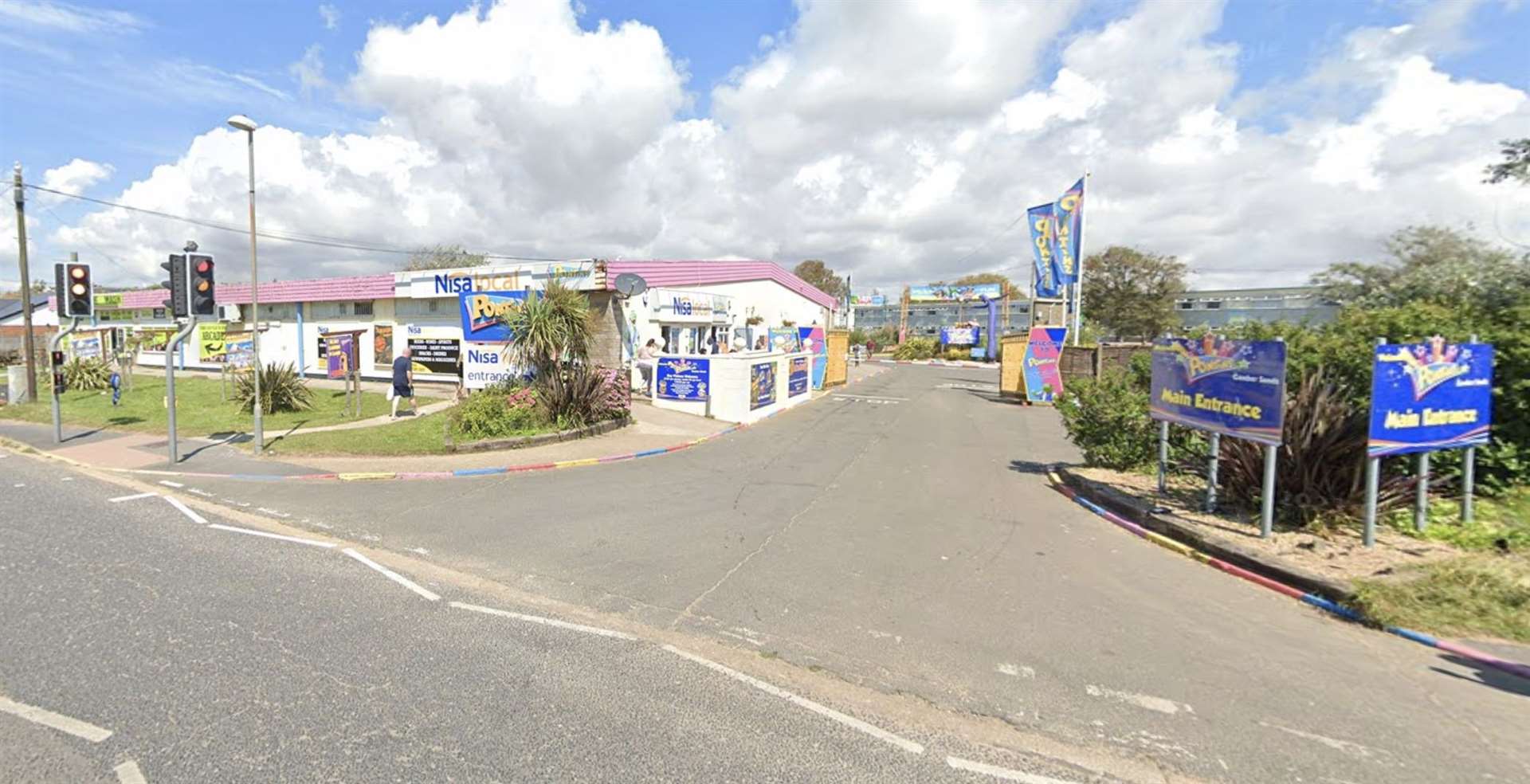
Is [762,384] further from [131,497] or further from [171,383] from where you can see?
[131,497]

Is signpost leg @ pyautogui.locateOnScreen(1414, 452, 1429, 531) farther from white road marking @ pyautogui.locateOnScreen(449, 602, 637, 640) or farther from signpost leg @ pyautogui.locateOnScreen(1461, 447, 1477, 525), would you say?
white road marking @ pyautogui.locateOnScreen(449, 602, 637, 640)

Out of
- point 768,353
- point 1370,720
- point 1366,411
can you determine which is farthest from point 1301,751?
point 768,353

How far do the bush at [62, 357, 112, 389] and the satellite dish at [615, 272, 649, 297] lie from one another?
19764 millimetres

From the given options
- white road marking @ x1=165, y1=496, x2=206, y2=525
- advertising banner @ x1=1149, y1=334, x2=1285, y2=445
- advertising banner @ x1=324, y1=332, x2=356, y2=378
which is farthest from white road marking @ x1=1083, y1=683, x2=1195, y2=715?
advertising banner @ x1=324, y1=332, x2=356, y2=378

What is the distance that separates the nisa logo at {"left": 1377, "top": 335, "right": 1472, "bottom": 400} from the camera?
19.7 ft

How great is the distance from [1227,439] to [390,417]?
1639 centimetres

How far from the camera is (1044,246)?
23.3m

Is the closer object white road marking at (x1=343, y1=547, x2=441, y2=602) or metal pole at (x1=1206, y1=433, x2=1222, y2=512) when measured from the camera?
white road marking at (x1=343, y1=547, x2=441, y2=602)

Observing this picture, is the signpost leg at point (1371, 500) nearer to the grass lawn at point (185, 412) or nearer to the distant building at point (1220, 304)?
the grass lawn at point (185, 412)

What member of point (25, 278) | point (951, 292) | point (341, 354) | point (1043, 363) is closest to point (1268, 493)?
point (1043, 363)

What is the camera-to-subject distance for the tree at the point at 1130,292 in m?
49.7

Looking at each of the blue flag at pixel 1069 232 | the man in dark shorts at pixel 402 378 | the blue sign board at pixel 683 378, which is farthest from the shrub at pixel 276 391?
the blue flag at pixel 1069 232

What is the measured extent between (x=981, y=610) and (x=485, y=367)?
1293cm

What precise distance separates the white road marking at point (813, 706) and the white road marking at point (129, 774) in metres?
2.54
